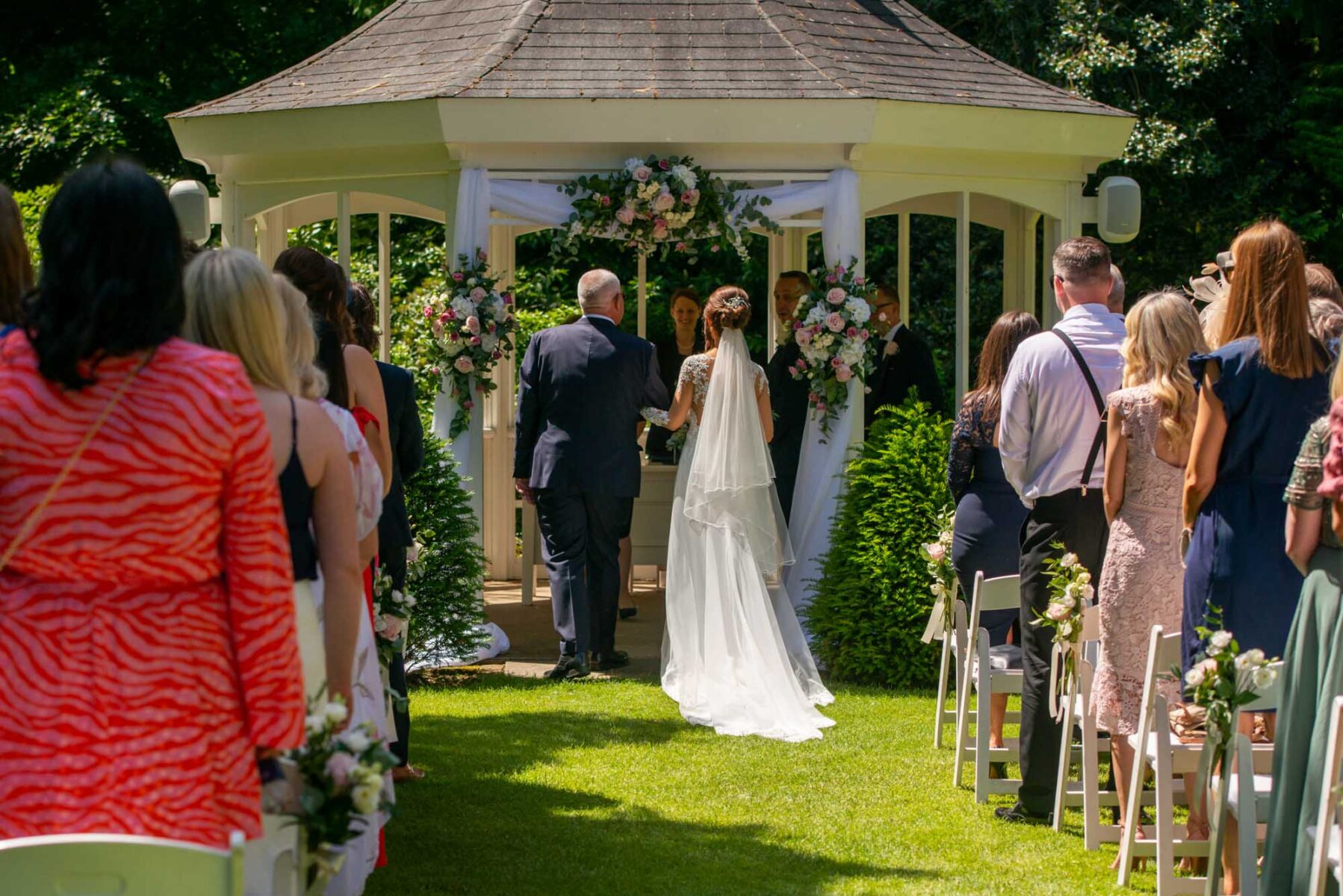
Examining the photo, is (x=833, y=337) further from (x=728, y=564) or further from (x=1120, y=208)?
(x=1120, y=208)

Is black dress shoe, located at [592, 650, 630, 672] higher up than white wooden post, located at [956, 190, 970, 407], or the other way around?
white wooden post, located at [956, 190, 970, 407]

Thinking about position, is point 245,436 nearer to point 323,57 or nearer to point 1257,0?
point 323,57

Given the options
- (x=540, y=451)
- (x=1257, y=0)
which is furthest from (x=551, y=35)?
(x=1257, y=0)

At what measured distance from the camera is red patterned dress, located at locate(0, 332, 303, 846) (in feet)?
9.78

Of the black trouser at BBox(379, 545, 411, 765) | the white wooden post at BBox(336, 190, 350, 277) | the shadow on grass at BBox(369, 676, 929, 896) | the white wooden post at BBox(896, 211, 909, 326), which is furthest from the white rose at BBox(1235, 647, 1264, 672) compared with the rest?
the white wooden post at BBox(896, 211, 909, 326)

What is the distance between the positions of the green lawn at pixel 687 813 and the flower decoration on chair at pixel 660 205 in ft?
9.34

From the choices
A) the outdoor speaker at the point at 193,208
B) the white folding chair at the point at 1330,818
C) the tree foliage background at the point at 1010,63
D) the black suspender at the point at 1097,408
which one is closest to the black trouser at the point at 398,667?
the black suspender at the point at 1097,408

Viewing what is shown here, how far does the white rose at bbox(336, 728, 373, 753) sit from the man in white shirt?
11.4 feet

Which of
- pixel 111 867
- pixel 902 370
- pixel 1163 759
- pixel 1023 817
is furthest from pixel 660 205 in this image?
pixel 111 867

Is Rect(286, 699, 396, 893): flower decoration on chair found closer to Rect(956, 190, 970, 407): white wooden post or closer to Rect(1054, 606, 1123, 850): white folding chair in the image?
Rect(1054, 606, 1123, 850): white folding chair

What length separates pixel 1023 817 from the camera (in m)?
6.44

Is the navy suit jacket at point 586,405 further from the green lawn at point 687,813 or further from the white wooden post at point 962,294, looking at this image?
the white wooden post at point 962,294

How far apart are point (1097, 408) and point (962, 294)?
429 centimetres

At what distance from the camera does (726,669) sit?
8508mm
